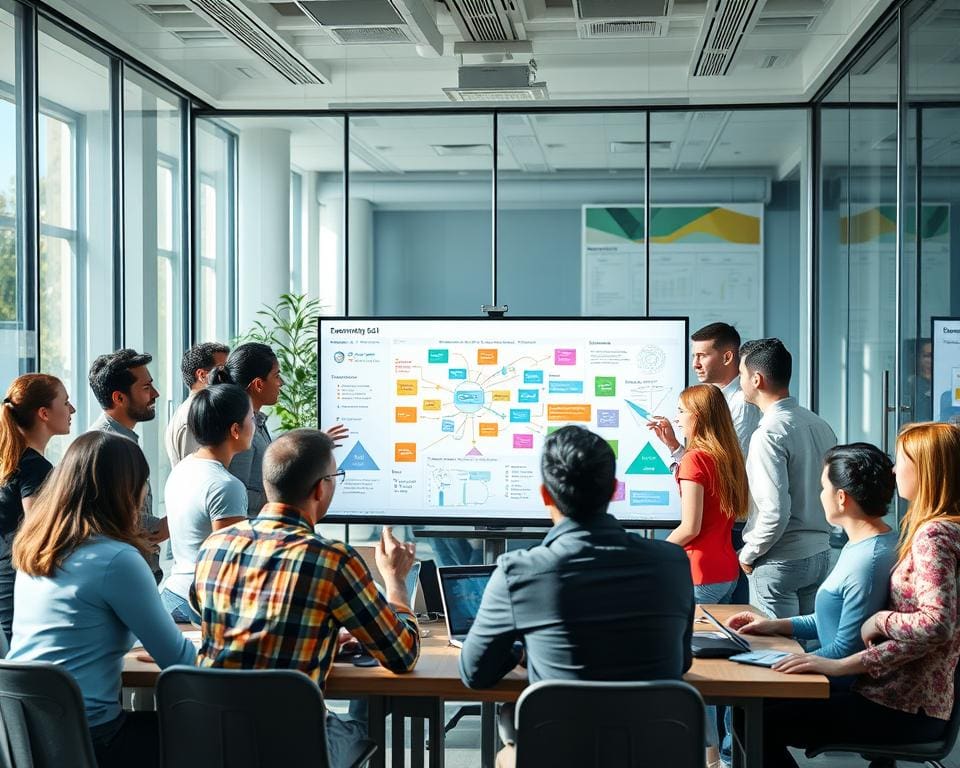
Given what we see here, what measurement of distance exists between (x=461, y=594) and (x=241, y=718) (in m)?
0.80

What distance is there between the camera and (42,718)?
2291mm

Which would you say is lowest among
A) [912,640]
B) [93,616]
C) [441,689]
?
[441,689]

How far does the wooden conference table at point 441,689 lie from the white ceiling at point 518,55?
11.1ft

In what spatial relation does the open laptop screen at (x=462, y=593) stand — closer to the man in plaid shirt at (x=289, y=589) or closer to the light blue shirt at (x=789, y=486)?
the man in plaid shirt at (x=289, y=589)

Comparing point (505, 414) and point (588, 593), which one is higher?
point (505, 414)

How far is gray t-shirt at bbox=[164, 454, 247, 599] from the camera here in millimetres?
3135

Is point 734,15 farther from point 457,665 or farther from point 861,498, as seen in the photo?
point 457,665

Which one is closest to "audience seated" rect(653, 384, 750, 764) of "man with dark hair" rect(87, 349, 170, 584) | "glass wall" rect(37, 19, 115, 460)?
"man with dark hair" rect(87, 349, 170, 584)

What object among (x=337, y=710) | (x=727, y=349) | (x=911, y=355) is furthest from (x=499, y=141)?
(x=337, y=710)

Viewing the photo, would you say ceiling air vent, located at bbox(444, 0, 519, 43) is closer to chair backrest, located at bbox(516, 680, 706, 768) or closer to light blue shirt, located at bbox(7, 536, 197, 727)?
light blue shirt, located at bbox(7, 536, 197, 727)

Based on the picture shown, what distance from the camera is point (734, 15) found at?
186 inches

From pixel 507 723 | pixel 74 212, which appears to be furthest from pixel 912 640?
pixel 74 212

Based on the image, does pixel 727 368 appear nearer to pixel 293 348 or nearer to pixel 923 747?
pixel 923 747

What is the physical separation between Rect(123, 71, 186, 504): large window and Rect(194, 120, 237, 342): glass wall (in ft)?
0.67
